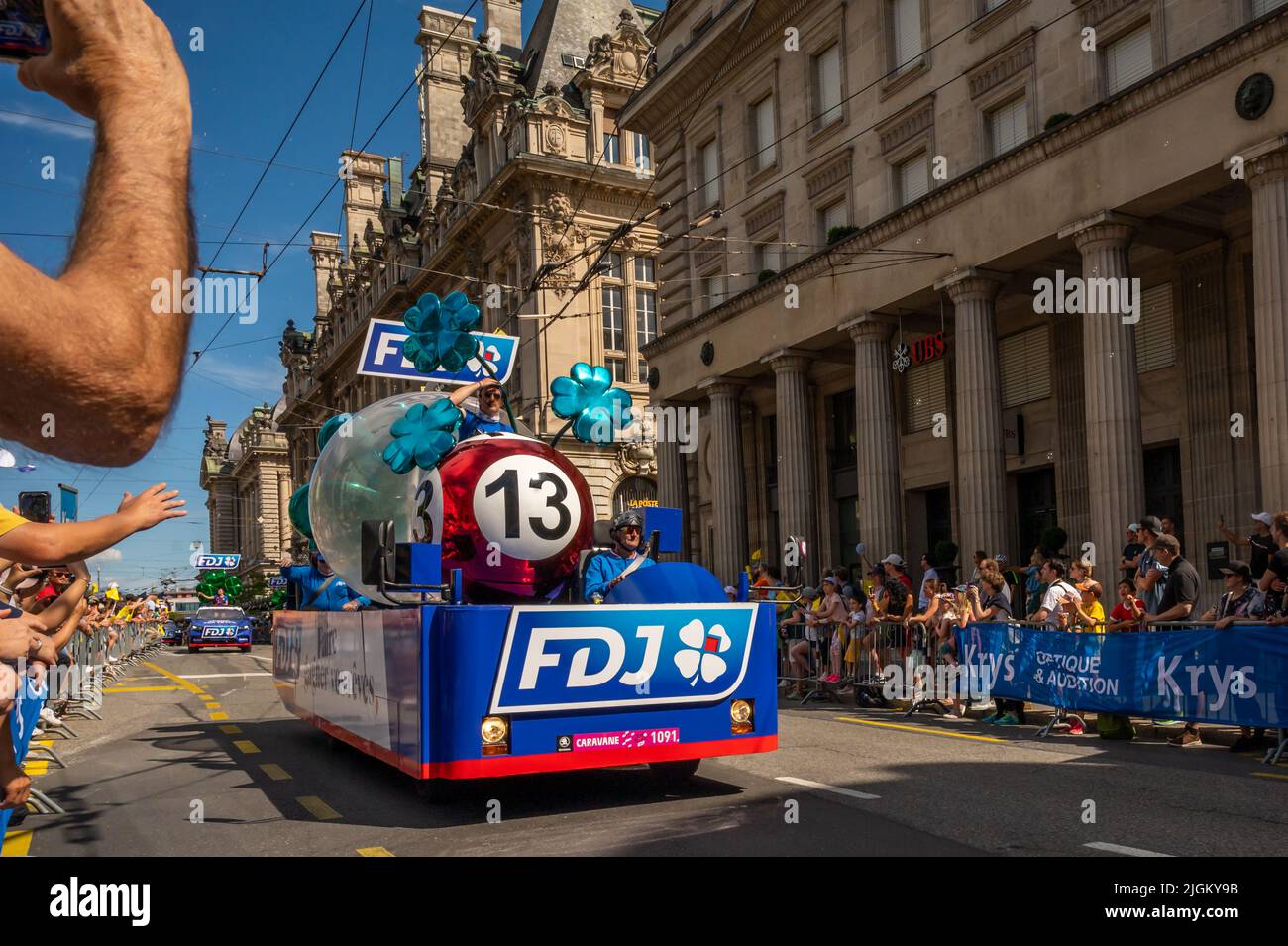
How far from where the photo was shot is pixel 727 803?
7.84 metres

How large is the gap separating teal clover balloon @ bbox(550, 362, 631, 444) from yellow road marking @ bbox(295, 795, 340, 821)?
3.88 metres

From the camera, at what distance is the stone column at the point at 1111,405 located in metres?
18.2

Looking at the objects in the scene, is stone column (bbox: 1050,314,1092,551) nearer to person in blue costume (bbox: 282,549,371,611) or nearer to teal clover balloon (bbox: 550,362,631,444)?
teal clover balloon (bbox: 550,362,631,444)

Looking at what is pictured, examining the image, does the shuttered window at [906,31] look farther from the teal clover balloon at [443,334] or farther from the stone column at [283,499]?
the stone column at [283,499]

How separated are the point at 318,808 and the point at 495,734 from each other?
1769 mm

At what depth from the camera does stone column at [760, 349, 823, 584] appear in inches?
1094

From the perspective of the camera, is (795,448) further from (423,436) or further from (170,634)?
(170,634)

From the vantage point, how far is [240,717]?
51.0 feet

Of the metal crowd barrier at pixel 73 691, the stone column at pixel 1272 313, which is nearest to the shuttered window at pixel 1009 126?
the stone column at pixel 1272 313

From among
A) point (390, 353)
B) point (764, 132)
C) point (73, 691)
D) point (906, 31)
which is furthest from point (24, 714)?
point (764, 132)

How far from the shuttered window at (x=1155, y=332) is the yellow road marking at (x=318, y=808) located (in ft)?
56.4

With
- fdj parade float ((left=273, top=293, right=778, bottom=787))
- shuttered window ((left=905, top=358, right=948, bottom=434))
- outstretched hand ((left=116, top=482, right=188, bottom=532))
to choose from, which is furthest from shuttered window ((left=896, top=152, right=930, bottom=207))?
outstretched hand ((left=116, top=482, right=188, bottom=532))

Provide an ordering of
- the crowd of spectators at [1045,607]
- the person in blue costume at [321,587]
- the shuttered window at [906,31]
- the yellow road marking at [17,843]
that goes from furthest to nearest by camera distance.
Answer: the shuttered window at [906,31] → the crowd of spectators at [1045,607] → the person in blue costume at [321,587] → the yellow road marking at [17,843]

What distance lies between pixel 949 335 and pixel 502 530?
19193 mm
